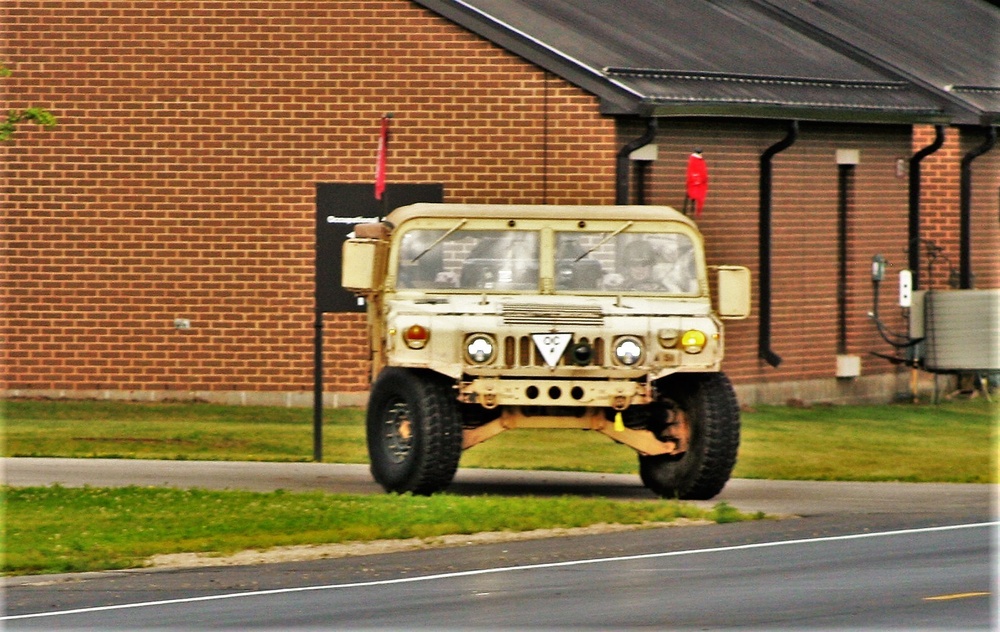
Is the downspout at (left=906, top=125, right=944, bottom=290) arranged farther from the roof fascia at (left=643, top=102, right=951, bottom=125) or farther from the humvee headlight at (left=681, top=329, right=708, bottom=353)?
the humvee headlight at (left=681, top=329, right=708, bottom=353)

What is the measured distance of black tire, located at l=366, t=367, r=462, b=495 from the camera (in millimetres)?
15609

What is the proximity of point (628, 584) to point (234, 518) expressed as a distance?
3.70 meters

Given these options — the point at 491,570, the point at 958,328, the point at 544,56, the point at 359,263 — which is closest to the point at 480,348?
the point at 359,263

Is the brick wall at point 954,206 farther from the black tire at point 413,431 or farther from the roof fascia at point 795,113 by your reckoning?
the black tire at point 413,431

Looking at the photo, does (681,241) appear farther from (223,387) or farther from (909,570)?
(223,387)

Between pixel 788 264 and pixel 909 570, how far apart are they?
46.3 feet

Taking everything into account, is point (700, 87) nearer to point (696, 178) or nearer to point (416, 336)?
point (696, 178)

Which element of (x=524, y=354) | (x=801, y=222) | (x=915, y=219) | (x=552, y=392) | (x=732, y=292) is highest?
(x=915, y=219)

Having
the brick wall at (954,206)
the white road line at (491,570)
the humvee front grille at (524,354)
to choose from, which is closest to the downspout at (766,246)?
the brick wall at (954,206)

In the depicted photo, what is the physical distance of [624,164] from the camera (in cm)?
2425

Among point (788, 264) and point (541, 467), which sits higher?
point (788, 264)

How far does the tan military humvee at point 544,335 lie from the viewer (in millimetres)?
15633

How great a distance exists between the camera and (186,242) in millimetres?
24469

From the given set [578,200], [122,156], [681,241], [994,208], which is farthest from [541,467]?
[994,208]
